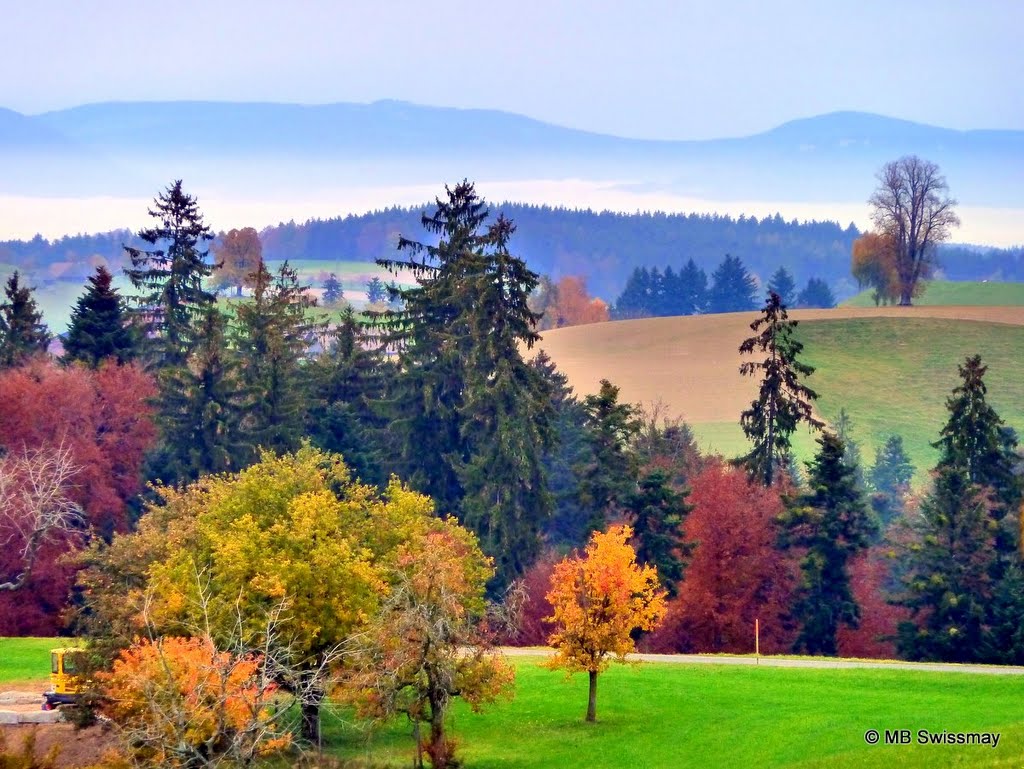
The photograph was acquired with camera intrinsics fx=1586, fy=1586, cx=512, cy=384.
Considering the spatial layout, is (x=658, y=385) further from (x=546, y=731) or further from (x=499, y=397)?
(x=546, y=731)

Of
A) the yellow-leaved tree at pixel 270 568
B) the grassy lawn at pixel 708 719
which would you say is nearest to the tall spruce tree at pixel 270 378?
the grassy lawn at pixel 708 719

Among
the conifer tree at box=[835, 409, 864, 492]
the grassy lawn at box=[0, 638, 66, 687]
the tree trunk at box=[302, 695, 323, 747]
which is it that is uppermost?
the conifer tree at box=[835, 409, 864, 492]

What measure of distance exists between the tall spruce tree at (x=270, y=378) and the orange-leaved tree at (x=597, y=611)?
38.1 meters

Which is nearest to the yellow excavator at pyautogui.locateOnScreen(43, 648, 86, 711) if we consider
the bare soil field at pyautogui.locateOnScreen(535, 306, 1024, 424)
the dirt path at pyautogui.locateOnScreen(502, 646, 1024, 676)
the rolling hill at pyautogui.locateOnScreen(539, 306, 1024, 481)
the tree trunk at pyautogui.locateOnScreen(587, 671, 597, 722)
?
the tree trunk at pyautogui.locateOnScreen(587, 671, 597, 722)

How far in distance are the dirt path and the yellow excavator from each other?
631 inches

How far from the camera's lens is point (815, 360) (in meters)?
136

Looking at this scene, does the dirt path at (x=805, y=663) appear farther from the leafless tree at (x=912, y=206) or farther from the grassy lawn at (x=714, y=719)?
the leafless tree at (x=912, y=206)

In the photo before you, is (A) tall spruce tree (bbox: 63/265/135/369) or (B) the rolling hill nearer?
(A) tall spruce tree (bbox: 63/265/135/369)

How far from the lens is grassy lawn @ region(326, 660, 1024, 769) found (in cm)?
3991

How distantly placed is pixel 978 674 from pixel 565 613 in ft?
42.3

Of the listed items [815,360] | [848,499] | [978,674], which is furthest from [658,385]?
[978,674]

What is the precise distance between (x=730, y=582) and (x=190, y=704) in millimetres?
39232

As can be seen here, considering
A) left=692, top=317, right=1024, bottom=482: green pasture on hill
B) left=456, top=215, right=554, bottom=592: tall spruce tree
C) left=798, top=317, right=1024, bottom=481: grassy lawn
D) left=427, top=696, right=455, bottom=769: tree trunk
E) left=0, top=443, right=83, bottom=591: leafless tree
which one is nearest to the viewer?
left=427, top=696, right=455, bottom=769: tree trunk

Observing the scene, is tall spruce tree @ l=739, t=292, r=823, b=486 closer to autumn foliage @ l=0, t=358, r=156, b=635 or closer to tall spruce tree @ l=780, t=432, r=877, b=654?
tall spruce tree @ l=780, t=432, r=877, b=654
